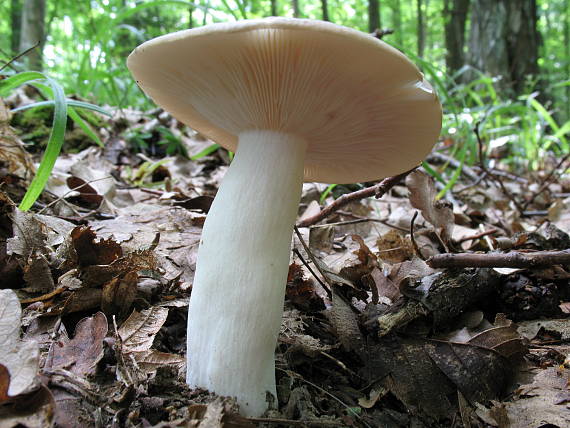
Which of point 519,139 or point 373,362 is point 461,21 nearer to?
point 519,139

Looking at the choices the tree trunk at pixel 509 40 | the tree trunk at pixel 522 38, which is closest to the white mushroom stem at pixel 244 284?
the tree trunk at pixel 509 40

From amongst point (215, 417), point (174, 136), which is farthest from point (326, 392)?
point (174, 136)

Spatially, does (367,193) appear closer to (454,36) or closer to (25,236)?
(25,236)

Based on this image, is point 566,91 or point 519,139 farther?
point 566,91

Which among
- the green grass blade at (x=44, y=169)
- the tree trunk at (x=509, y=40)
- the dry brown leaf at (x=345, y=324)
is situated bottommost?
the dry brown leaf at (x=345, y=324)

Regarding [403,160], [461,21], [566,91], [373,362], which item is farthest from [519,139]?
[566,91]

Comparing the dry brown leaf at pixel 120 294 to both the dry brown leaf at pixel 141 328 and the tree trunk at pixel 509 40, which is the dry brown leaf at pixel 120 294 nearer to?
the dry brown leaf at pixel 141 328
